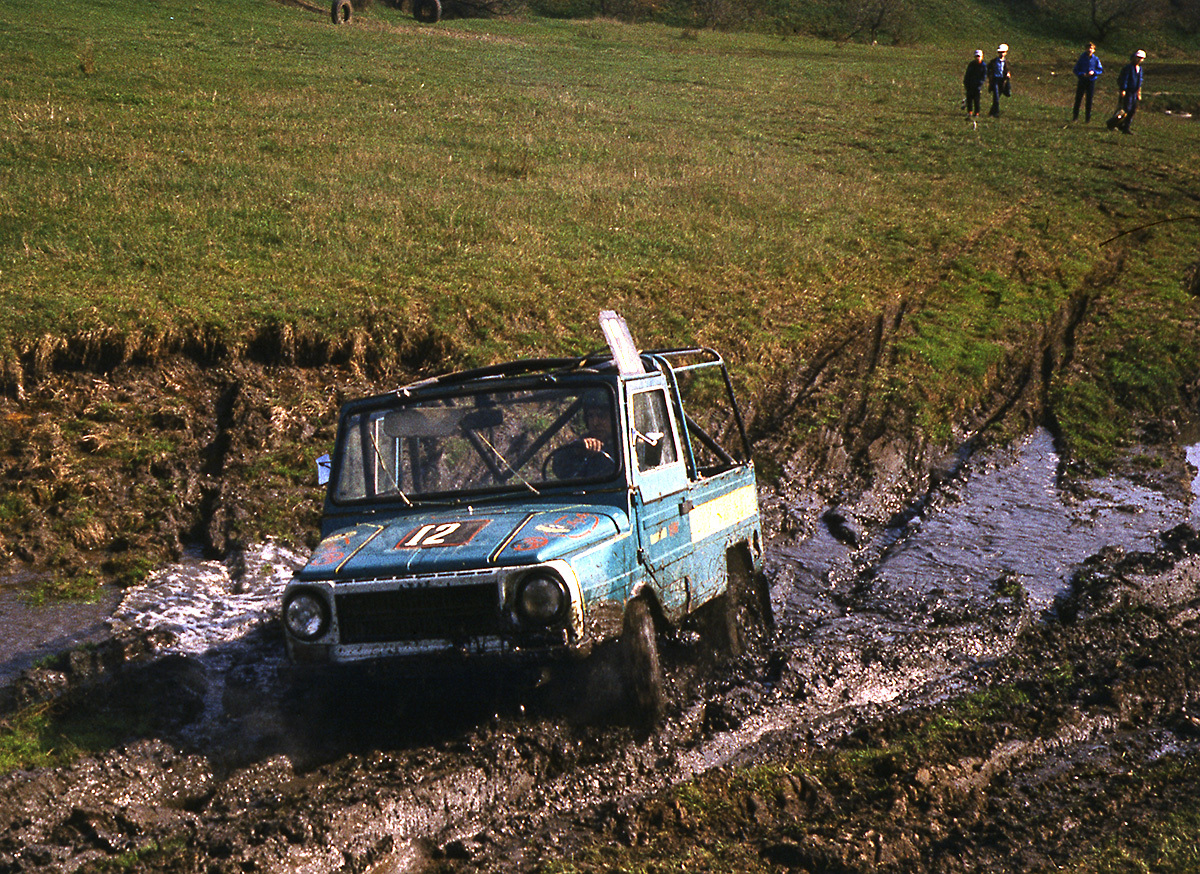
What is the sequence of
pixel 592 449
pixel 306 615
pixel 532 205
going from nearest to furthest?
1. pixel 306 615
2. pixel 592 449
3. pixel 532 205

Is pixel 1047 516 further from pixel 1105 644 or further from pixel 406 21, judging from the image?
pixel 406 21

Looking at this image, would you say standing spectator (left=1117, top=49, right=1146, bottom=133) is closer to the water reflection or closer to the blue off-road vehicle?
the water reflection

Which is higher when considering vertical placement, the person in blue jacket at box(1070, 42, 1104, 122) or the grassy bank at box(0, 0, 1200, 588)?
the person in blue jacket at box(1070, 42, 1104, 122)

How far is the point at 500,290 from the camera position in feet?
47.3

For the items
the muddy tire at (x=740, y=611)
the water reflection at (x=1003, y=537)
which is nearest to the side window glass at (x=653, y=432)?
the muddy tire at (x=740, y=611)

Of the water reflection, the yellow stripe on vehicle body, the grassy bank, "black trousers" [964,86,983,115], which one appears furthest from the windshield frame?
"black trousers" [964,86,983,115]

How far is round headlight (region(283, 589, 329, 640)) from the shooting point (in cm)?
589

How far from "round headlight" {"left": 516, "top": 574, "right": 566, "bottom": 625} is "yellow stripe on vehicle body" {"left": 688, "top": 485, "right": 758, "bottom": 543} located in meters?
1.78

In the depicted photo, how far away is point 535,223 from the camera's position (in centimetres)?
1753

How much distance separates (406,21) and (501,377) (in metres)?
40.9

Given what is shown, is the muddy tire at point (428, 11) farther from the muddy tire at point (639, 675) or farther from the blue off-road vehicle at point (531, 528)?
the muddy tire at point (639, 675)

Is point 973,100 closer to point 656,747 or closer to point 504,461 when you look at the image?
point 504,461

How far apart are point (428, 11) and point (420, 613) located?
44949 mm

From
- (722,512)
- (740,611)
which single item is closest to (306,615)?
(722,512)
